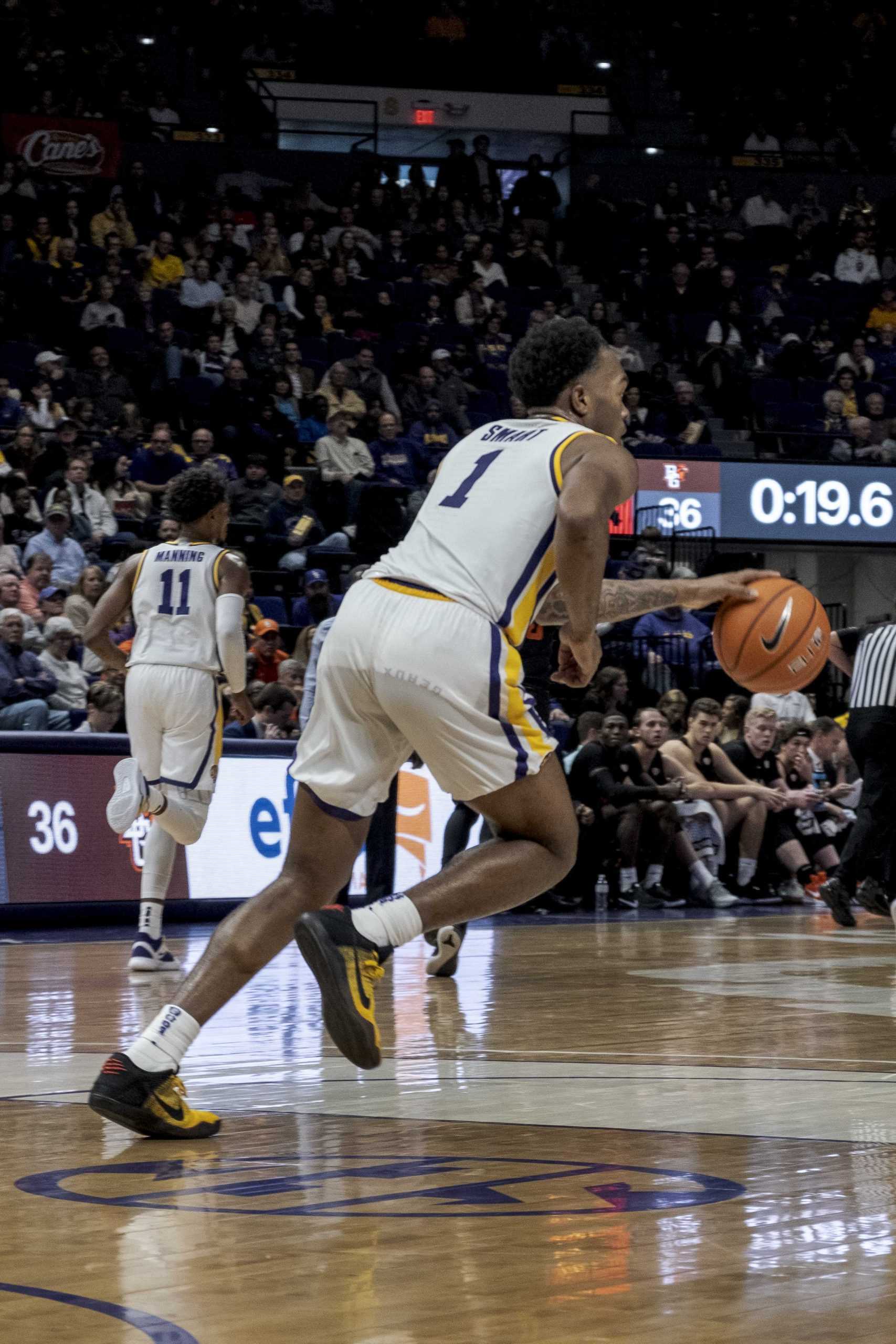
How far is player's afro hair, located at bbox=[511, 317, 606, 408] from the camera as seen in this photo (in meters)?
3.82

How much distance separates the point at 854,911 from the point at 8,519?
276 inches

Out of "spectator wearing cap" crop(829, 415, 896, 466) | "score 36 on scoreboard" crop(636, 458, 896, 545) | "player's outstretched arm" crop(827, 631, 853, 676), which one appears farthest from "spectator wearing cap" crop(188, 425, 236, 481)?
"spectator wearing cap" crop(829, 415, 896, 466)

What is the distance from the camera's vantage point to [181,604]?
740cm

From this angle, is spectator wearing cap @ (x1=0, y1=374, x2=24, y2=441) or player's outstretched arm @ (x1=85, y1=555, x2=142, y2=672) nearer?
player's outstretched arm @ (x1=85, y1=555, x2=142, y2=672)

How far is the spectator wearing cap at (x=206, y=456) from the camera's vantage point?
15.2 meters

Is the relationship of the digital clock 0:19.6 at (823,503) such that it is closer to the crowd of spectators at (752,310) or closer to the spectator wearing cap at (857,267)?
the crowd of spectators at (752,310)

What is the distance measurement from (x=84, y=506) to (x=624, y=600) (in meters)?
10.7

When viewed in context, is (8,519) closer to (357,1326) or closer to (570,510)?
(570,510)

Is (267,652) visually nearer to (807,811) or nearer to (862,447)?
(807,811)

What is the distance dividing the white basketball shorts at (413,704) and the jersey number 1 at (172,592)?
154 inches

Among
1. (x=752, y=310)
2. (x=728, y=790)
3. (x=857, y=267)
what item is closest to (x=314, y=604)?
(x=728, y=790)

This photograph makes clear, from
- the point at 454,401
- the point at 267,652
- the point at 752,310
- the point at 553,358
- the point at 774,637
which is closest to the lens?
the point at 553,358

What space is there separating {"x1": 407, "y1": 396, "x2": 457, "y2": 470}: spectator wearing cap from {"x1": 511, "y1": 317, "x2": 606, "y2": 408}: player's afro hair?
554 inches

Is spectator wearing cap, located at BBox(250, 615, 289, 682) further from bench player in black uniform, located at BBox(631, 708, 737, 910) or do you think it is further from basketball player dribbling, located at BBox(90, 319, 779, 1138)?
basketball player dribbling, located at BBox(90, 319, 779, 1138)
